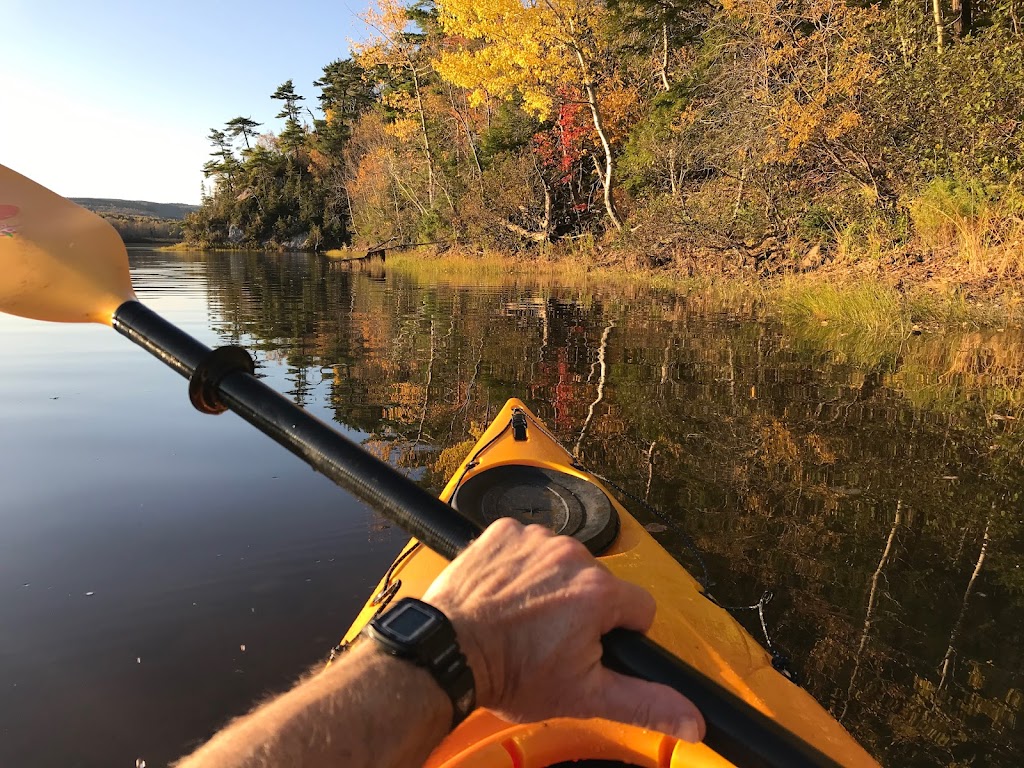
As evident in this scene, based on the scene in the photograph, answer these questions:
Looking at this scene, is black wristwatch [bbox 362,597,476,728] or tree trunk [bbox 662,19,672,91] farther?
tree trunk [bbox 662,19,672,91]

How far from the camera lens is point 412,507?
3.59 ft

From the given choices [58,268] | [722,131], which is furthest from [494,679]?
[722,131]

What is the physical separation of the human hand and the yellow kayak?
1.12 feet

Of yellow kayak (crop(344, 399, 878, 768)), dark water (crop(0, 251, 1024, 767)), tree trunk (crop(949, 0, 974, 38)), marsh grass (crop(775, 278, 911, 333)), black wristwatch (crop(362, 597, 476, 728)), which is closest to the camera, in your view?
black wristwatch (crop(362, 597, 476, 728))

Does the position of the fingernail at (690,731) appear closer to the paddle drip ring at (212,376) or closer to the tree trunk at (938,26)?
the paddle drip ring at (212,376)

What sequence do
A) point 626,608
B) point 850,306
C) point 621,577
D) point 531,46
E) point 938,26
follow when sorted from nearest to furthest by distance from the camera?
1. point 626,608
2. point 621,577
3. point 850,306
4. point 938,26
5. point 531,46

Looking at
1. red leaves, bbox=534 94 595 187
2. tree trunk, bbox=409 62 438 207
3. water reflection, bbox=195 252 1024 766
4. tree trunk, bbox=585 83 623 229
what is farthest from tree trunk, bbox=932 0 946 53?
tree trunk, bbox=409 62 438 207

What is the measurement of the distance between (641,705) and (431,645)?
1.24 feet

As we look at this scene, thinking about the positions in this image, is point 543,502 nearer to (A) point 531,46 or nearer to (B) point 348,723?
(B) point 348,723

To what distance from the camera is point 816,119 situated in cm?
1072

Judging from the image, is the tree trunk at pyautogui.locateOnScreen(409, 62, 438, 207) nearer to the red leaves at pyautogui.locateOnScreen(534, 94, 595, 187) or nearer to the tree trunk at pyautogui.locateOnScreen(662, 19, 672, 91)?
the red leaves at pyautogui.locateOnScreen(534, 94, 595, 187)

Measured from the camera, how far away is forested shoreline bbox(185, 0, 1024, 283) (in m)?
8.84

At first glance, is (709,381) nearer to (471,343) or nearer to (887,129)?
(471,343)

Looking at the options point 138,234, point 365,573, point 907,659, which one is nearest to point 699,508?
point 907,659
